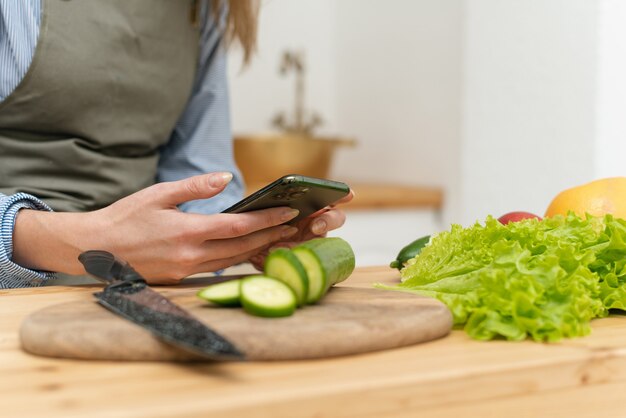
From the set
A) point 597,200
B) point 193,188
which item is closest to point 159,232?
point 193,188

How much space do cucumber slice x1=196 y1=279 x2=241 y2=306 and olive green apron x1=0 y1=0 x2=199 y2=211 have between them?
24.2 inches

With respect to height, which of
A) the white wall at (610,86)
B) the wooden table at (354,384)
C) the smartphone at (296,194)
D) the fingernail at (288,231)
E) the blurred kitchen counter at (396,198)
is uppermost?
the white wall at (610,86)

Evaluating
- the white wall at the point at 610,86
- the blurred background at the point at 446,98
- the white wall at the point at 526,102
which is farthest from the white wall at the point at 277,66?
the white wall at the point at 610,86

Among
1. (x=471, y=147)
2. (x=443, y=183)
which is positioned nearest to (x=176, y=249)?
(x=471, y=147)

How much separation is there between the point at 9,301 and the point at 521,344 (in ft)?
1.90

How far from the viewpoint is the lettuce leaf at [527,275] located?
75 centimetres

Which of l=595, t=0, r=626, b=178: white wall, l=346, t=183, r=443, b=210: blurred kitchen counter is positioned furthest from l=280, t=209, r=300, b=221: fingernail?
l=346, t=183, r=443, b=210: blurred kitchen counter

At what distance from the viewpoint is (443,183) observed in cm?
256

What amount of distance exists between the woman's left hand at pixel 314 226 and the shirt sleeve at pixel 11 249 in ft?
1.00

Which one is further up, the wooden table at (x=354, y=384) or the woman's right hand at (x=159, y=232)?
the woman's right hand at (x=159, y=232)

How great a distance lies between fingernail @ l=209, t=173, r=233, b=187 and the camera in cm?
89

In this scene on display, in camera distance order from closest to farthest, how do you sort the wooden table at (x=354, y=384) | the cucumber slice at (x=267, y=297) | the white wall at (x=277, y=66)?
the wooden table at (x=354, y=384)
the cucumber slice at (x=267, y=297)
the white wall at (x=277, y=66)

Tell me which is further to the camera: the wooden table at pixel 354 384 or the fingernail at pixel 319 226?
the fingernail at pixel 319 226

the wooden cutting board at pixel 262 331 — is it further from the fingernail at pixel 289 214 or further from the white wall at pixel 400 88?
the white wall at pixel 400 88
